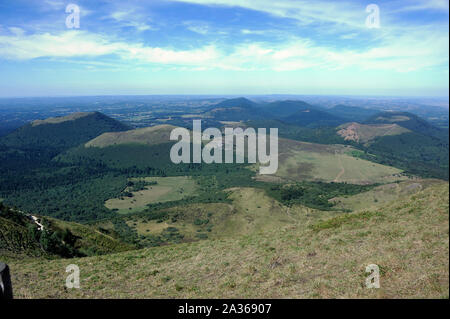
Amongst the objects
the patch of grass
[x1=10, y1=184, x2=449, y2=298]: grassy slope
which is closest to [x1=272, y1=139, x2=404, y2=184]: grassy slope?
the patch of grass

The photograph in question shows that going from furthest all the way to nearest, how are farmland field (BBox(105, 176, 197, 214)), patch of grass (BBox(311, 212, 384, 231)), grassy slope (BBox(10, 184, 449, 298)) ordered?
farmland field (BBox(105, 176, 197, 214))
patch of grass (BBox(311, 212, 384, 231))
grassy slope (BBox(10, 184, 449, 298))

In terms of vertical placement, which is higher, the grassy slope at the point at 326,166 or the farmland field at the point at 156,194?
the grassy slope at the point at 326,166

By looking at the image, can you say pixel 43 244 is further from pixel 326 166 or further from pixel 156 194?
pixel 326 166

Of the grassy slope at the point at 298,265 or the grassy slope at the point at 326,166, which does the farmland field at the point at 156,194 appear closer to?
the grassy slope at the point at 326,166

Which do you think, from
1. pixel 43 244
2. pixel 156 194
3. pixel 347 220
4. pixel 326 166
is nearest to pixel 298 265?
pixel 347 220

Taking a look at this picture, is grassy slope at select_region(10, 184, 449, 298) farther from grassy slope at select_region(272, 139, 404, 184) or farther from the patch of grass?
grassy slope at select_region(272, 139, 404, 184)

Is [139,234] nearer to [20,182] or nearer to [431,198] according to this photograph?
Answer: [431,198]

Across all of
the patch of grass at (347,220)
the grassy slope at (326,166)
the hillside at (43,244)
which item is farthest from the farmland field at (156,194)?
the patch of grass at (347,220)
